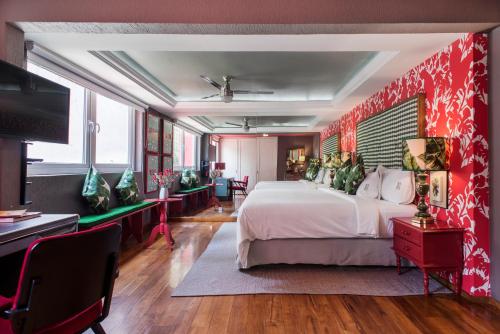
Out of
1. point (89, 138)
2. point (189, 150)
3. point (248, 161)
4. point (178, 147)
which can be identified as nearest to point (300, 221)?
point (89, 138)

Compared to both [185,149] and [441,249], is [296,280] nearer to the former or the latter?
[441,249]

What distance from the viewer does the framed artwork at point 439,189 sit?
105 inches

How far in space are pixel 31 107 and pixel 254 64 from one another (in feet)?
8.56

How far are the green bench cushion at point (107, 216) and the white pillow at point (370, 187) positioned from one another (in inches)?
119

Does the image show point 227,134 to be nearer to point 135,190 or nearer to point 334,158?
point 334,158

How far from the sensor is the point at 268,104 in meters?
5.43

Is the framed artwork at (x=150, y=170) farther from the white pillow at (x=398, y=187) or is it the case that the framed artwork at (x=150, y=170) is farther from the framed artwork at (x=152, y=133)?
the white pillow at (x=398, y=187)

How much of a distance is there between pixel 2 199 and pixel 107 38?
158 centimetres

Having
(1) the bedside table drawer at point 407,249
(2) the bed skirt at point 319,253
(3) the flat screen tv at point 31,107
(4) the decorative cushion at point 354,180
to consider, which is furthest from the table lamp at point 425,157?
(3) the flat screen tv at point 31,107

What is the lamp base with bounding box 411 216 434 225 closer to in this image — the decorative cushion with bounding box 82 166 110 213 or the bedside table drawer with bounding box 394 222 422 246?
the bedside table drawer with bounding box 394 222 422 246

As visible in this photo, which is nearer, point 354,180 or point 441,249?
point 441,249

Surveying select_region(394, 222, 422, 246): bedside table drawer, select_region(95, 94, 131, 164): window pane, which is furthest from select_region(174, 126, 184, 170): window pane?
select_region(394, 222, 422, 246): bedside table drawer

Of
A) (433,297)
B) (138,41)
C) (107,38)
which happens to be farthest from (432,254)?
(107,38)

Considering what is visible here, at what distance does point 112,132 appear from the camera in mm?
4242
